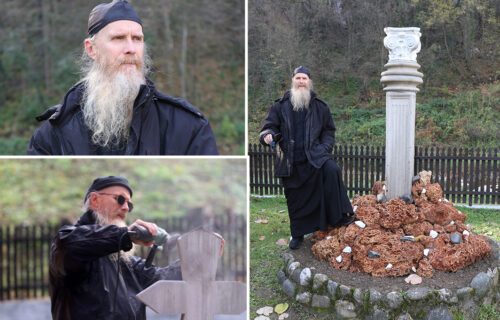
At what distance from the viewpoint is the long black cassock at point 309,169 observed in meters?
4.52

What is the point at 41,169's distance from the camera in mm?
3475

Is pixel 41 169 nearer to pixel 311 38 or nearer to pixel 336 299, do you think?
pixel 336 299

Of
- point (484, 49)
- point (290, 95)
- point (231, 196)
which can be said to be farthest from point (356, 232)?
point (484, 49)

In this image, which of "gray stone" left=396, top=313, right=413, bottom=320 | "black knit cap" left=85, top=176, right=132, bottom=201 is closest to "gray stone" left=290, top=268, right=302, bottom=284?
"gray stone" left=396, top=313, right=413, bottom=320

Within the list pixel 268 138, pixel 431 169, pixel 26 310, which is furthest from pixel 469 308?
pixel 431 169

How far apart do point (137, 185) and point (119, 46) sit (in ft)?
3.76

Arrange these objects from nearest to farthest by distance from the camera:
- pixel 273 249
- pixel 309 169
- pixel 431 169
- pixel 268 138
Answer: pixel 268 138, pixel 309 169, pixel 273 249, pixel 431 169

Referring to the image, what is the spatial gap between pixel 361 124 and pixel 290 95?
11.8m

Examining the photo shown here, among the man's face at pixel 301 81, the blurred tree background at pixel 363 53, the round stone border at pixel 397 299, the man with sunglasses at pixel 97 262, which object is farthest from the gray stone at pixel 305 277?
the blurred tree background at pixel 363 53

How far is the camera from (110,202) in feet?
6.32

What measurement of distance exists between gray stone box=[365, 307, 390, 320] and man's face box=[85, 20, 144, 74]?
9.23 feet

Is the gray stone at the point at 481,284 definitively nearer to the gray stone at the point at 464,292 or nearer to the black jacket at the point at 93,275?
the gray stone at the point at 464,292

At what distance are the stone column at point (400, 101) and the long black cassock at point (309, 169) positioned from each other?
594 mm

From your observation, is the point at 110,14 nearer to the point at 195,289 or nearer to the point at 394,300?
the point at 195,289
